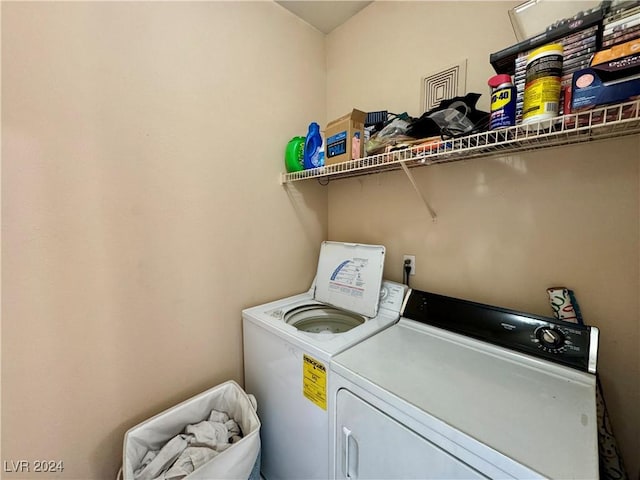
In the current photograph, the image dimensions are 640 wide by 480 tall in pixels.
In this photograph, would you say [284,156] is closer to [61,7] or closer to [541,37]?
[61,7]

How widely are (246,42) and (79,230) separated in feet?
4.38

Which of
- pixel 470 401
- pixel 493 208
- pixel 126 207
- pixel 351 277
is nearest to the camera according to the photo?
pixel 470 401

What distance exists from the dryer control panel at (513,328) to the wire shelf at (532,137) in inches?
26.9

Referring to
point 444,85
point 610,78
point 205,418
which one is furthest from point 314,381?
point 444,85

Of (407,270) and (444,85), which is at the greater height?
(444,85)

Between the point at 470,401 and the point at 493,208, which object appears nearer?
the point at 470,401

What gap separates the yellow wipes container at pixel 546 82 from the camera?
2.65ft

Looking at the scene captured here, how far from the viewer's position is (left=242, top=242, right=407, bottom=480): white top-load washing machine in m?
1.13

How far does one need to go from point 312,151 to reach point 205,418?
1.59 metres

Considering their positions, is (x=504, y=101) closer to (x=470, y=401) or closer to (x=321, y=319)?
(x=470, y=401)

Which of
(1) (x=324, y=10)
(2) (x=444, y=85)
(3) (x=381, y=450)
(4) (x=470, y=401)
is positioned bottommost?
(3) (x=381, y=450)

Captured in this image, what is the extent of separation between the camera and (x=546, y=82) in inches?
32.0

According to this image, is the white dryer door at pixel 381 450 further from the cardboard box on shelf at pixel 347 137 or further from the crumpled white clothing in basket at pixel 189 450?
Result: the cardboard box on shelf at pixel 347 137

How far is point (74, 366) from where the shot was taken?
3.71 ft
